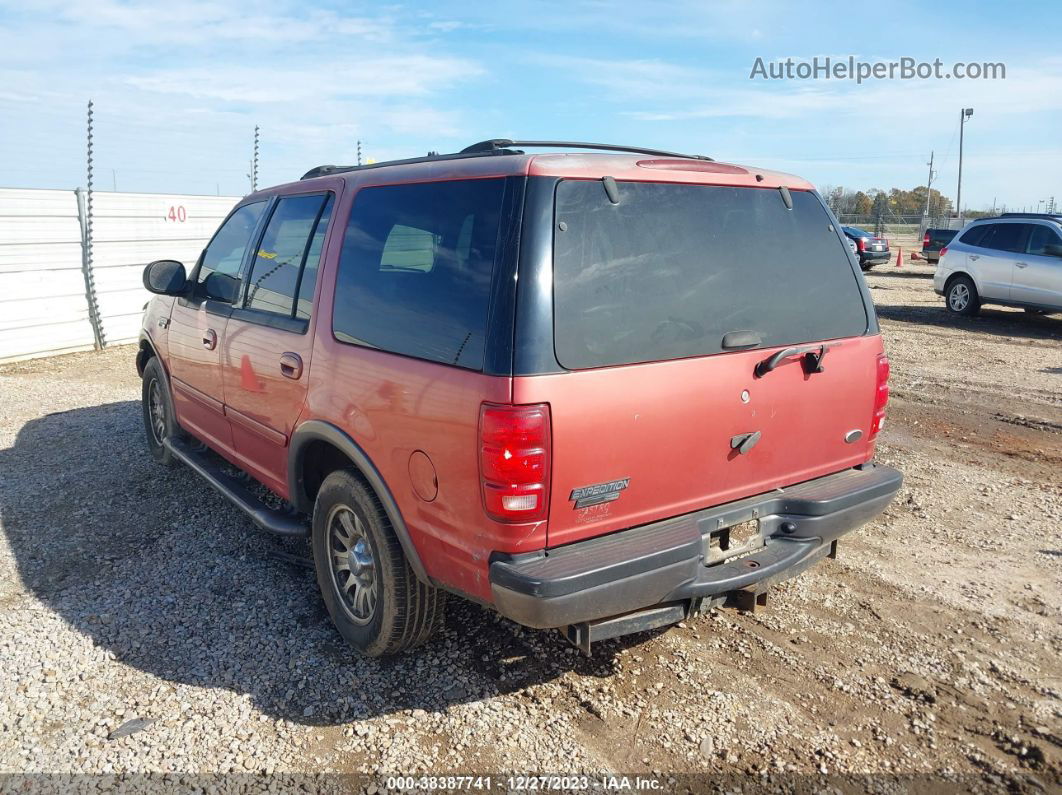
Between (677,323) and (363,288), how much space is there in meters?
1.30

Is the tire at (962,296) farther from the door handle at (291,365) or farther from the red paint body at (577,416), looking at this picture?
the door handle at (291,365)

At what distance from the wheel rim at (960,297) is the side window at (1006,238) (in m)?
0.79

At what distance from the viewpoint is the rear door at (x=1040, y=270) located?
1295cm

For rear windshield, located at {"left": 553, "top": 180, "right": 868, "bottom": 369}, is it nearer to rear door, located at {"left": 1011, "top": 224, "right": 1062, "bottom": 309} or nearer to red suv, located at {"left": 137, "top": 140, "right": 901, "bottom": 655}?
red suv, located at {"left": 137, "top": 140, "right": 901, "bottom": 655}

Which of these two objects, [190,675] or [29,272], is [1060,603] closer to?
[190,675]

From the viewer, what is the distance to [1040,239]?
1323 centimetres

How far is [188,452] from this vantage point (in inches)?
206

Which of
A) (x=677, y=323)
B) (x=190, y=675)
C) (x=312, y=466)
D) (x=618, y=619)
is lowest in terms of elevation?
(x=190, y=675)

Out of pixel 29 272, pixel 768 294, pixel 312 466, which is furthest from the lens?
pixel 29 272

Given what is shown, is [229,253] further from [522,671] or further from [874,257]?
[874,257]

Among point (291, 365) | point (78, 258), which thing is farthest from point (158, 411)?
point (78, 258)

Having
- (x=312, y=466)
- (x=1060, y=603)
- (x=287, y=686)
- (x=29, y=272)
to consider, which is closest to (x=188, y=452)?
(x=312, y=466)

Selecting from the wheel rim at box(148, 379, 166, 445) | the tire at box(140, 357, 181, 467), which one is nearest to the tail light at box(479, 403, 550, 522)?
the tire at box(140, 357, 181, 467)

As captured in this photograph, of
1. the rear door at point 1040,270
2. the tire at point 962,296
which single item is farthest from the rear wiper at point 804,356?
the tire at point 962,296
